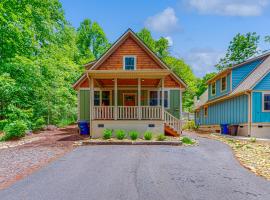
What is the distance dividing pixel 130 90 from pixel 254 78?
9409 millimetres

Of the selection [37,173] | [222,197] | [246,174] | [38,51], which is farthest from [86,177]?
[38,51]

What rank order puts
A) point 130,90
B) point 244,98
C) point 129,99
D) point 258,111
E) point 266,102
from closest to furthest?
point 258,111 < point 266,102 < point 244,98 < point 130,90 < point 129,99

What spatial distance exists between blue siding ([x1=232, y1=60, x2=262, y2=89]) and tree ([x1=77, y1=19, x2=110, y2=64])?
2924 centimetres

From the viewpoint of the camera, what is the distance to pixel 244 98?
18.2m

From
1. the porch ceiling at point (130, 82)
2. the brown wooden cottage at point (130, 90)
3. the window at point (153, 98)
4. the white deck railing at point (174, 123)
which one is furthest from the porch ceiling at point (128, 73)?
the window at point (153, 98)

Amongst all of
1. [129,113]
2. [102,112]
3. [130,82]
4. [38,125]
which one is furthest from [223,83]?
[38,125]

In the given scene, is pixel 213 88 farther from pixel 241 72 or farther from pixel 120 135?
pixel 120 135

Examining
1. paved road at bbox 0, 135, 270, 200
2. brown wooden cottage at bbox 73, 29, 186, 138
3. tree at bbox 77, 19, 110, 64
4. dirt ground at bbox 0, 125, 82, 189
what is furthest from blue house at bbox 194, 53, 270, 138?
tree at bbox 77, 19, 110, 64

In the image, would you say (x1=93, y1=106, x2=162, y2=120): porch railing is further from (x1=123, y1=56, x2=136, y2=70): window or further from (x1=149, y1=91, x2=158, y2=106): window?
(x1=149, y1=91, x2=158, y2=106): window

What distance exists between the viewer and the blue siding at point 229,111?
18.3 m

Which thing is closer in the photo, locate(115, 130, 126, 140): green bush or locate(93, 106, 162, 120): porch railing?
locate(115, 130, 126, 140): green bush

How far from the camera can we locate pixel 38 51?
23.9m

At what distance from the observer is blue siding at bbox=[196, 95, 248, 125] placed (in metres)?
18.3

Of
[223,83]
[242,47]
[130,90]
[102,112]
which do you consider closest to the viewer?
[102,112]
